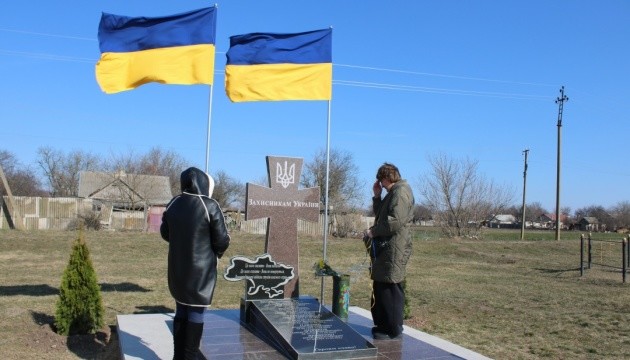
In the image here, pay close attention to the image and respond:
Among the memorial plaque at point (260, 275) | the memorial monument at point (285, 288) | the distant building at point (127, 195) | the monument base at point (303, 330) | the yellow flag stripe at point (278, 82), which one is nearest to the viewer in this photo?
the monument base at point (303, 330)

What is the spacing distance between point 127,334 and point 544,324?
6.05 m

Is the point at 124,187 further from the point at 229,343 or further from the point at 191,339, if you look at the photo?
the point at 191,339

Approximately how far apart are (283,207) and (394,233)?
1910 mm

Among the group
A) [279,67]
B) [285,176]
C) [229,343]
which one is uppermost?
[279,67]

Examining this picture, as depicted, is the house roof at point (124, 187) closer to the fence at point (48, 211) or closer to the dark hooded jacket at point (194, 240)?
the fence at point (48, 211)

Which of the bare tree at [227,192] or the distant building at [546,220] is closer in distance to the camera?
the bare tree at [227,192]

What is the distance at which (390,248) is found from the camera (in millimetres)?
5801

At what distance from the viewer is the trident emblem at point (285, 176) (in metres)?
7.20

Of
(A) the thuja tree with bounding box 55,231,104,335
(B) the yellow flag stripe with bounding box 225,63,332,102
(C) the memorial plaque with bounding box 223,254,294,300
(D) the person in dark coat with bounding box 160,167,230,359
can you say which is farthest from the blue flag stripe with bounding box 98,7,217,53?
(D) the person in dark coat with bounding box 160,167,230,359

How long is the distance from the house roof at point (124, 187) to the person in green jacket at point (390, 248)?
26940 mm

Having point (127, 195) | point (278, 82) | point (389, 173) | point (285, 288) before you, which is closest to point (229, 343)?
point (285, 288)

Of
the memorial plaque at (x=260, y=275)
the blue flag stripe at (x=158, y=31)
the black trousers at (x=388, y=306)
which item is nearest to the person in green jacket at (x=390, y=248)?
the black trousers at (x=388, y=306)

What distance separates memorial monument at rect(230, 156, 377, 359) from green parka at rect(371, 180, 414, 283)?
0.70 m

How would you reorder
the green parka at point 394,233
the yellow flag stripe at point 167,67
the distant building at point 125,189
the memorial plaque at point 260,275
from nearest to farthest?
1. the green parka at point 394,233
2. the memorial plaque at point 260,275
3. the yellow flag stripe at point 167,67
4. the distant building at point 125,189
